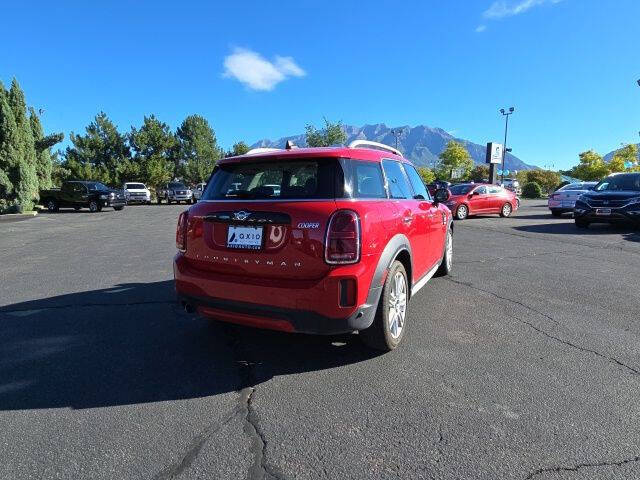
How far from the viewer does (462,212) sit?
58.3 feet

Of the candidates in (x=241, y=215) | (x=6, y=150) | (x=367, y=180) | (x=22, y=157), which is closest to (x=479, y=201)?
(x=367, y=180)

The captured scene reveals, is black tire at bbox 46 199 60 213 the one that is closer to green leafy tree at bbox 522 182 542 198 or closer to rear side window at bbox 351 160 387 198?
rear side window at bbox 351 160 387 198

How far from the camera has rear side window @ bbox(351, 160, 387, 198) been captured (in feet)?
11.1

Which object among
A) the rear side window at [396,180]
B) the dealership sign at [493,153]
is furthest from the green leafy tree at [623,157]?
the rear side window at [396,180]

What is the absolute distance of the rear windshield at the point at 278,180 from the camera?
10.7 ft

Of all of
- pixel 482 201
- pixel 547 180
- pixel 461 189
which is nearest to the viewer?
pixel 482 201

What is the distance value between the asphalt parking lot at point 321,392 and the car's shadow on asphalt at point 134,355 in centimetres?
2

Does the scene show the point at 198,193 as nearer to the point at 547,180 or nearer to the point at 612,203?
the point at 612,203

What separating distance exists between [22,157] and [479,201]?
71.1 feet

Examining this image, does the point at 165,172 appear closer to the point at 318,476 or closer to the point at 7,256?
the point at 7,256

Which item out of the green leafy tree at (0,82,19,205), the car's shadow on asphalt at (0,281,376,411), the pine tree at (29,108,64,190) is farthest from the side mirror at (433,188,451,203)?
the pine tree at (29,108,64,190)

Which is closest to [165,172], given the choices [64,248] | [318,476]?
[64,248]

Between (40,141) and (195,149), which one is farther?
(195,149)

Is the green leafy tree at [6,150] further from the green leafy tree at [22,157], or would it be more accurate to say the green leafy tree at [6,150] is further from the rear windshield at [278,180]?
the rear windshield at [278,180]
